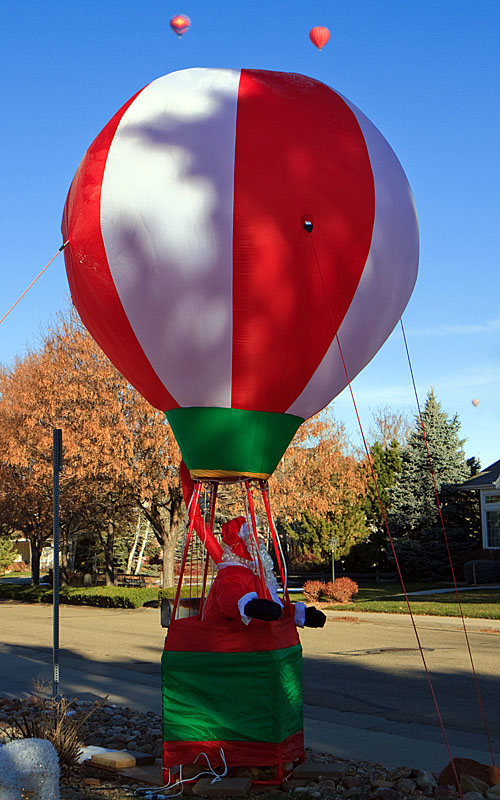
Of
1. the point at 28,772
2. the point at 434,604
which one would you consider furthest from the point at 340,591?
the point at 28,772

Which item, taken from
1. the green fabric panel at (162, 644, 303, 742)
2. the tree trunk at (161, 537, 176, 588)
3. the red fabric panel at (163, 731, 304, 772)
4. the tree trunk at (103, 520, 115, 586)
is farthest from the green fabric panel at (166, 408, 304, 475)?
the tree trunk at (103, 520, 115, 586)

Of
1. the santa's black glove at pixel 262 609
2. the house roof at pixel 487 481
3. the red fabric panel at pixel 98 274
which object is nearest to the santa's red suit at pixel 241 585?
the santa's black glove at pixel 262 609

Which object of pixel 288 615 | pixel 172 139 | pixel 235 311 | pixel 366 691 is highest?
pixel 172 139

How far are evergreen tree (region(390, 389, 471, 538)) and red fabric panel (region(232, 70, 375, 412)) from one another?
30300mm

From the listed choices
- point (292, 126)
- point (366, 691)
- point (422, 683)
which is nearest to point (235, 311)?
point (292, 126)

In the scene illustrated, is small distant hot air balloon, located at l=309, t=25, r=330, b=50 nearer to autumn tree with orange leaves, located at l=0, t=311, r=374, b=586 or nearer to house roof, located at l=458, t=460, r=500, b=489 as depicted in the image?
autumn tree with orange leaves, located at l=0, t=311, r=374, b=586

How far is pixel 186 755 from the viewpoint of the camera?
233 inches

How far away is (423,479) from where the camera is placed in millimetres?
37094

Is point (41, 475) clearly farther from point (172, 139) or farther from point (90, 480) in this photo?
point (172, 139)

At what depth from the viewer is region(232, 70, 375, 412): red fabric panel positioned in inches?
241

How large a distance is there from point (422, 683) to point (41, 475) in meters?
16.9

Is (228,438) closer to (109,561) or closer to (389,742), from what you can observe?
(389,742)

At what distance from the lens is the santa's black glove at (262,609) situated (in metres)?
5.62

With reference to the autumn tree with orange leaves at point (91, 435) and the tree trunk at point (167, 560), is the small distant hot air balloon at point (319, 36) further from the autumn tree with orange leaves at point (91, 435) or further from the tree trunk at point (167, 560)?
the tree trunk at point (167, 560)
